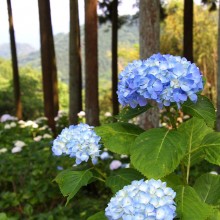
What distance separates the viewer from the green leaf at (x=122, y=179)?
2205mm

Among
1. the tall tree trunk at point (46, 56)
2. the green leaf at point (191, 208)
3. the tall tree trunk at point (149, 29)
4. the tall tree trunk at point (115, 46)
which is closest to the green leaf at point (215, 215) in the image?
the green leaf at point (191, 208)

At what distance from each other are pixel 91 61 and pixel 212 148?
6.88 m

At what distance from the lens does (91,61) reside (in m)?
8.79

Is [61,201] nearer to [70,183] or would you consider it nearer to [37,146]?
[37,146]

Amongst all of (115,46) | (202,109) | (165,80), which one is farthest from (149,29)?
(115,46)

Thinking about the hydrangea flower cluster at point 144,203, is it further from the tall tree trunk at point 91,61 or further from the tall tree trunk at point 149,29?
the tall tree trunk at point 91,61

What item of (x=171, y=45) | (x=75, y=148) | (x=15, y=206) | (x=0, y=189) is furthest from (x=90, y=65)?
(x=171, y=45)

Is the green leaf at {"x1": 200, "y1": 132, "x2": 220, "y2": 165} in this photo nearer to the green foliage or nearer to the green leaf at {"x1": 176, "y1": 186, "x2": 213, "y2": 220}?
the green leaf at {"x1": 176, "y1": 186, "x2": 213, "y2": 220}

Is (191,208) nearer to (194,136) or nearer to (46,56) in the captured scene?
(194,136)

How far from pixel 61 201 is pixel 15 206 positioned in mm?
633

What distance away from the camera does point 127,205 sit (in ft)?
5.48

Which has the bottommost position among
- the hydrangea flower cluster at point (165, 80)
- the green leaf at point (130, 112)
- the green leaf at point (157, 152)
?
the green leaf at point (157, 152)

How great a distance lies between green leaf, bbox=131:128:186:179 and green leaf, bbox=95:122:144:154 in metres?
0.12

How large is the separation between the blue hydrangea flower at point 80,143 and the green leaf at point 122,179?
0.17 meters
